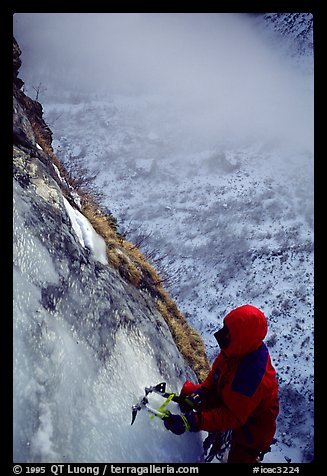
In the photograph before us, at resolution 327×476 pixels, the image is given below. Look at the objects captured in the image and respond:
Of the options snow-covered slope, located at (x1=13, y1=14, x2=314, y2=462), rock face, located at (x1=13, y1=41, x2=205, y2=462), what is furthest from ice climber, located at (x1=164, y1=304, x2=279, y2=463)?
snow-covered slope, located at (x1=13, y1=14, x2=314, y2=462)

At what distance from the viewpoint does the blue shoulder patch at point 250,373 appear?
3160mm

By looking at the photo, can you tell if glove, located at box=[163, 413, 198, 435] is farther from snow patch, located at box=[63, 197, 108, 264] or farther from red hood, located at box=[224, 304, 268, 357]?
snow patch, located at box=[63, 197, 108, 264]

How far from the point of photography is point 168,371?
4430 millimetres

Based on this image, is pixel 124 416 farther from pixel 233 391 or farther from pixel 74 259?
pixel 74 259

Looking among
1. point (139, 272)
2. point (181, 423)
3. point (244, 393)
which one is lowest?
point (181, 423)

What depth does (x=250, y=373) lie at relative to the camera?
126 inches

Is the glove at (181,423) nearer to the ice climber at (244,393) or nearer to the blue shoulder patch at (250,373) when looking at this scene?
the ice climber at (244,393)

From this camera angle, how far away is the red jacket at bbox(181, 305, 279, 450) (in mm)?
3178

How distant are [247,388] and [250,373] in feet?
0.41

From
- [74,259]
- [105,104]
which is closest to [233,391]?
[74,259]

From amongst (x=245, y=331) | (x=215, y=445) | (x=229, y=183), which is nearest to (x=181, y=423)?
(x=245, y=331)

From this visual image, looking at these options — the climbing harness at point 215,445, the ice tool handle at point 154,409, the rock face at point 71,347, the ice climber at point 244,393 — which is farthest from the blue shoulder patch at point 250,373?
the climbing harness at point 215,445

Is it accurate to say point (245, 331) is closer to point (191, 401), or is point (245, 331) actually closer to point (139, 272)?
point (191, 401)
